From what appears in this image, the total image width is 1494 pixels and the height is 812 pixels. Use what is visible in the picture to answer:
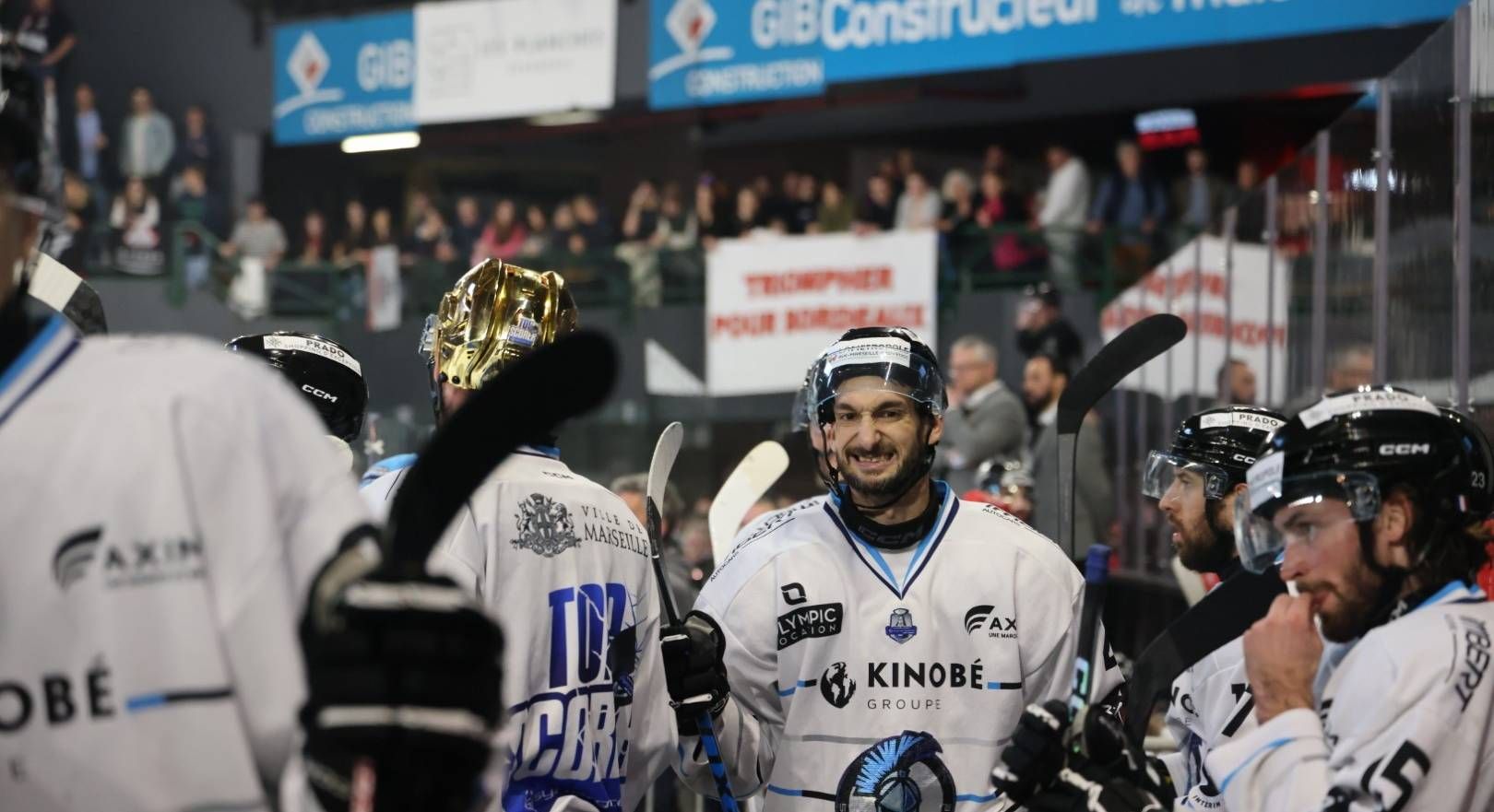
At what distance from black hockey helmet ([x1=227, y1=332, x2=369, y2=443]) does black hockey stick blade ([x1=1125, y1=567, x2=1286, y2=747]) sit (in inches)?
77.8

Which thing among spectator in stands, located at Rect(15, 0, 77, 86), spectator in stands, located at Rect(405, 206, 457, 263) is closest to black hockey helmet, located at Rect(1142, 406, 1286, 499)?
spectator in stands, located at Rect(405, 206, 457, 263)

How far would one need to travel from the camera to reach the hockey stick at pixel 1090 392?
2.54m

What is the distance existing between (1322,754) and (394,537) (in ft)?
4.42

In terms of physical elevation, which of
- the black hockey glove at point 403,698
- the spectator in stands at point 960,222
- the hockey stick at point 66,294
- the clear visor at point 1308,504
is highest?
the spectator in stands at point 960,222

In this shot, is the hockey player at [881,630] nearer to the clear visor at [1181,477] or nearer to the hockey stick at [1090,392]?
the hockey stick at [1090,392]

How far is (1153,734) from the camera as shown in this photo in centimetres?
657

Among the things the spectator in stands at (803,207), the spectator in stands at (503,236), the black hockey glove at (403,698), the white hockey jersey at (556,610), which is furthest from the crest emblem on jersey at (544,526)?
the spectator in stands at (503,236)

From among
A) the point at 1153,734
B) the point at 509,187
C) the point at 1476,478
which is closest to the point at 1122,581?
the point at 1153,734

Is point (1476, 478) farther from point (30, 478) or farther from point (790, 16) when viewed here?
point (790, 16)

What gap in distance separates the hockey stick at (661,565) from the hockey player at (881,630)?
0.04m

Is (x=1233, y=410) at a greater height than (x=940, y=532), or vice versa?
(x=1233, y=410)

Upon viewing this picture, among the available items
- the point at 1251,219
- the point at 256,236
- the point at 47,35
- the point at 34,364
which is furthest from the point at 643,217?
the point at 34,364

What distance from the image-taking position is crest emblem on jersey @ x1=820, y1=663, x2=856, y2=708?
147 inches

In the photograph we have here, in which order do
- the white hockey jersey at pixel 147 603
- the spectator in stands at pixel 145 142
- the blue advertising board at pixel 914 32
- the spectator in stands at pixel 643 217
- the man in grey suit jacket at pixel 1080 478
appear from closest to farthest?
the white hockey jersey at pixel 147 603 → the man in grey suit jacket at pixel 1080 478 → the blue advertising board at pixel 914 32 → the spectator in stands at pixel 643 217 → the spectator in stands at pixel 145 142
